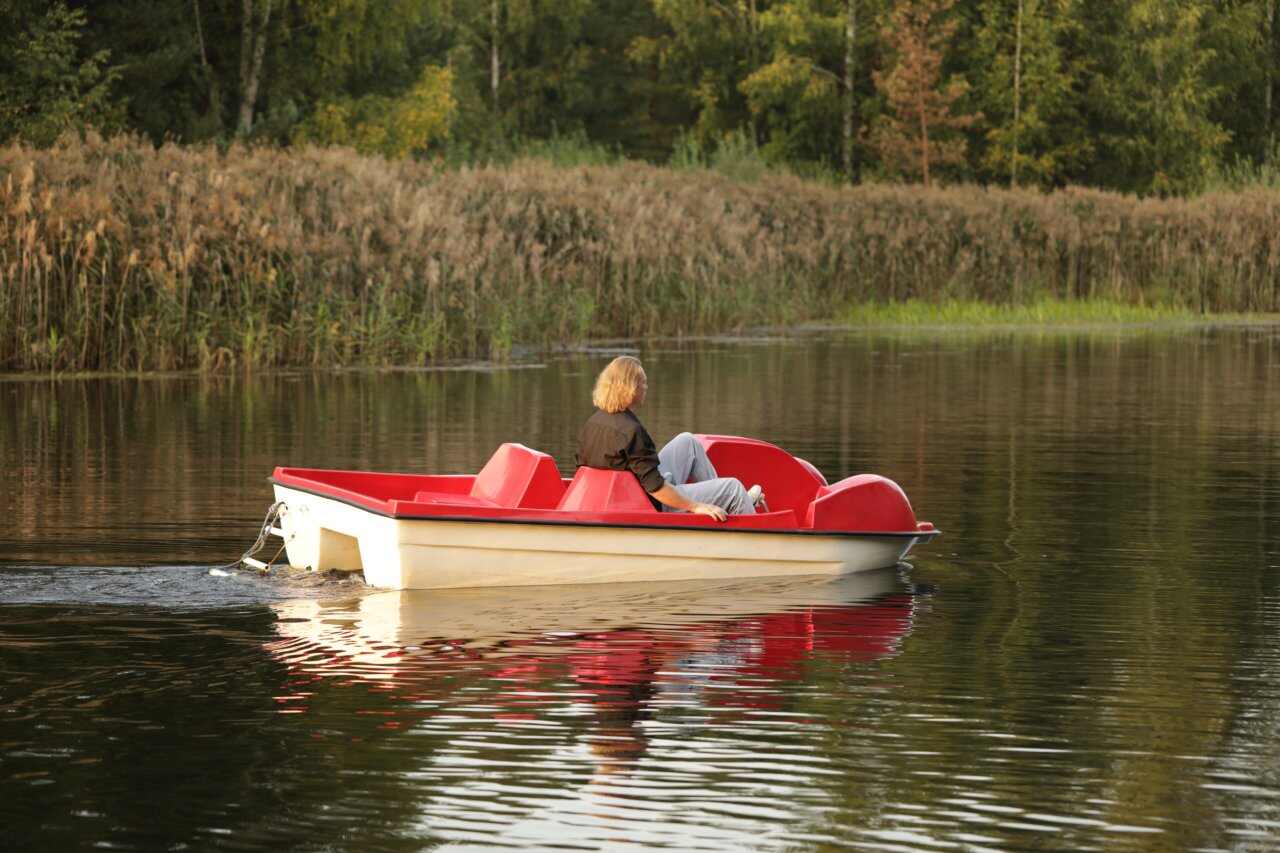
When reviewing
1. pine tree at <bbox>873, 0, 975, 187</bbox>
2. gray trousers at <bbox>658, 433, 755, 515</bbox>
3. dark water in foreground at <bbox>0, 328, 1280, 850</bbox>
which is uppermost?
pine tree at <bbox>873, 0, 975, 187</bbox>

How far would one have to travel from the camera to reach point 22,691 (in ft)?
28.4

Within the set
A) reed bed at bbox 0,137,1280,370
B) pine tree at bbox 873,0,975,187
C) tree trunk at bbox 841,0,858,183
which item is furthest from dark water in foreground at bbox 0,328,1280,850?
tree trunk at bbox 841,0,858,183

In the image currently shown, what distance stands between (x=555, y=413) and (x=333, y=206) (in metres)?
7.35

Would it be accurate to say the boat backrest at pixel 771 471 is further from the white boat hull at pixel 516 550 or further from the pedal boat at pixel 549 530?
the white boat hull at pixel 516 550

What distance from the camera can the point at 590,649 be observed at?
31.9ft

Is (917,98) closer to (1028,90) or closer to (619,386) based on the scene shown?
(1028,90)

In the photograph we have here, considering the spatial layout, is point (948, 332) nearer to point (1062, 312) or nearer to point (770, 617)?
point (1062, 312)

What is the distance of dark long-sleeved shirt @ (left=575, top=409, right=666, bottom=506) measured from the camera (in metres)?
11.5

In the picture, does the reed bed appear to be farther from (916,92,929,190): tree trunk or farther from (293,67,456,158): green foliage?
(916,92,929,190): tree trunk


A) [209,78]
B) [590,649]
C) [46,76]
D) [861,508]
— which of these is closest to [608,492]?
[861,508]

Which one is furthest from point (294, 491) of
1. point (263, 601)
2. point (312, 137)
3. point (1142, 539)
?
point (312, 137)

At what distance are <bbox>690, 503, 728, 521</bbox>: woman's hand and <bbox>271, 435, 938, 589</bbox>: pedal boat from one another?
52 mm

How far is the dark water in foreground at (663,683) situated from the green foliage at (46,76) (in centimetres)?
2357

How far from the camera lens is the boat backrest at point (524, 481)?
11945 millimetres
